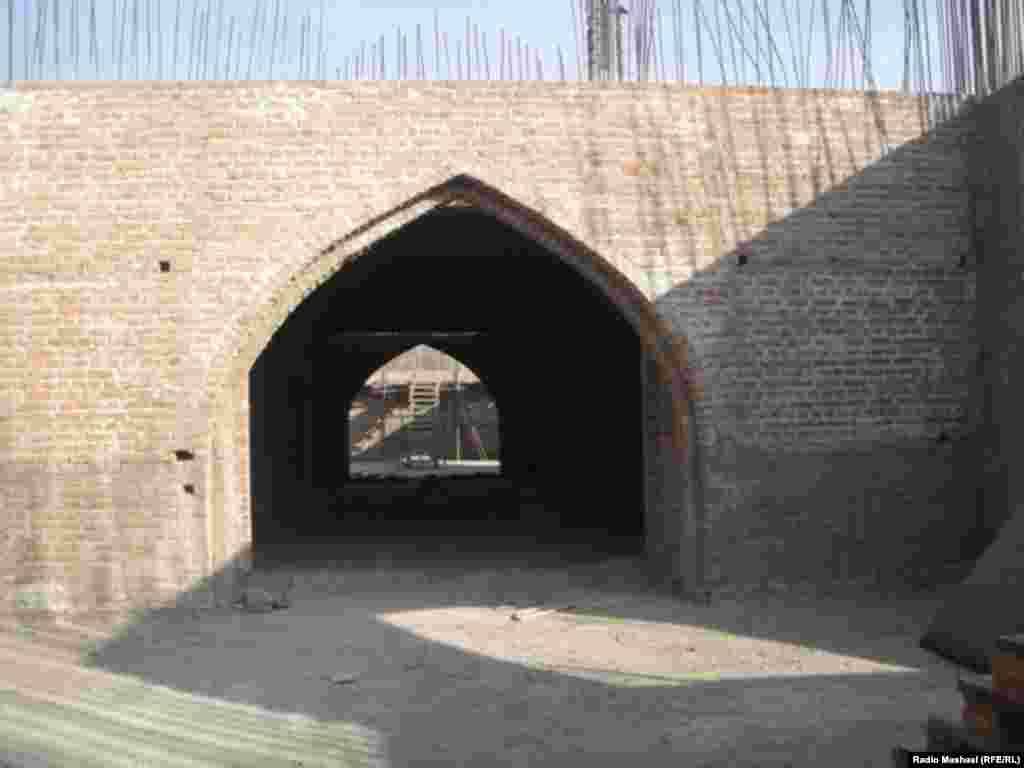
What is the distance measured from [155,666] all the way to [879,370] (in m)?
6.18

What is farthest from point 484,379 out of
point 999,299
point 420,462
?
point 999,299

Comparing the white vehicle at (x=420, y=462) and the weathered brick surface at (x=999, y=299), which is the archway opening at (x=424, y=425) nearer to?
the white vehicle at (x=420, y=462)

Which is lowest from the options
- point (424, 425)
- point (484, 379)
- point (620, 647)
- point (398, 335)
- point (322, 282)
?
point (620, 647)

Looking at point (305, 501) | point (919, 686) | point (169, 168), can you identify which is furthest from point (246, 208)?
Result: point (305, 501)

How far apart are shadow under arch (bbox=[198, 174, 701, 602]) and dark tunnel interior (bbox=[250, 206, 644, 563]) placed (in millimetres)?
488

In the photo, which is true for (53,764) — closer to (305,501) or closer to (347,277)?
(347,277)

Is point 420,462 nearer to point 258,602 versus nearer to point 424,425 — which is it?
point 424,425

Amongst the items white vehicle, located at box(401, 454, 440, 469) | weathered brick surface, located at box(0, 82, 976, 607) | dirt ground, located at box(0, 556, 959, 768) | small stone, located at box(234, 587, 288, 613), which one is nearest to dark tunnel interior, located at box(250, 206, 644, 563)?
weathered brick surface, located at box(0, 82, 976, 607)

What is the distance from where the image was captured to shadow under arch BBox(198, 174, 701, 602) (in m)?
8.32

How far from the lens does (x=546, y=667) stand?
6605mm

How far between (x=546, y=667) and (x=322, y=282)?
3.85m

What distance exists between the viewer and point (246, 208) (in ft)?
27.1

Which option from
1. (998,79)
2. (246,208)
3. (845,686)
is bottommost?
(845,686)

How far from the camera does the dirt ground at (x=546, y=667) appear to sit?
16.5 feet
